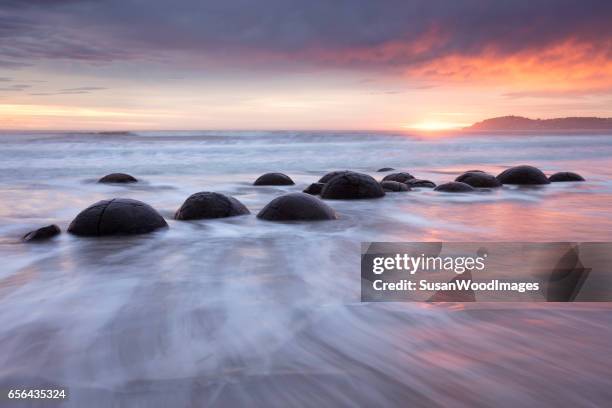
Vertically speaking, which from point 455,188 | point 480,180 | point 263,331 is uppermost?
point 480,180

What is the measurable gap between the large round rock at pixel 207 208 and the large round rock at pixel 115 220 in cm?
72

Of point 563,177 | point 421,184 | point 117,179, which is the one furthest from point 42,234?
Answer: point 563,177

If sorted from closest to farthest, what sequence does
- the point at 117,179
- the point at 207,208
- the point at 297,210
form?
the point at 297,210, the point at 207,208, the point at 117,179

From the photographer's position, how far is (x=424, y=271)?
4504mm

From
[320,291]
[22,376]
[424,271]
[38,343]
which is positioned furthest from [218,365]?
[424,271]

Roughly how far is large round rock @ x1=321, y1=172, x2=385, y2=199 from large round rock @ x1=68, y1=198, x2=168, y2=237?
3.64m

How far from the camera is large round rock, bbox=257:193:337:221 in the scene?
6871 mm

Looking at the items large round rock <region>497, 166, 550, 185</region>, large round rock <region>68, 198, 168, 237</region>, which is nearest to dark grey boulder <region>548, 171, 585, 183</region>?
large round rock <region>497, 166, 550, 185</region>

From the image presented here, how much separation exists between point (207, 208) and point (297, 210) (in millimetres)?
1237

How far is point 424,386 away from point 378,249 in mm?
3451

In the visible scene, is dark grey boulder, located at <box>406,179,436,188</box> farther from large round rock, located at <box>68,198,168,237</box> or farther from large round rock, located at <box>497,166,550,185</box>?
large round rock, located at <box>68,198,168,237</box>

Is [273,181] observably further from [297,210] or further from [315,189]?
[297,210]

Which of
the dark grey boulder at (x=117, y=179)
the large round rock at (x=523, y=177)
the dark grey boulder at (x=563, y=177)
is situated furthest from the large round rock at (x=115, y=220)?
the dark grey boulder at (x=563, y=177)

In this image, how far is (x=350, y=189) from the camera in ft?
30.1
